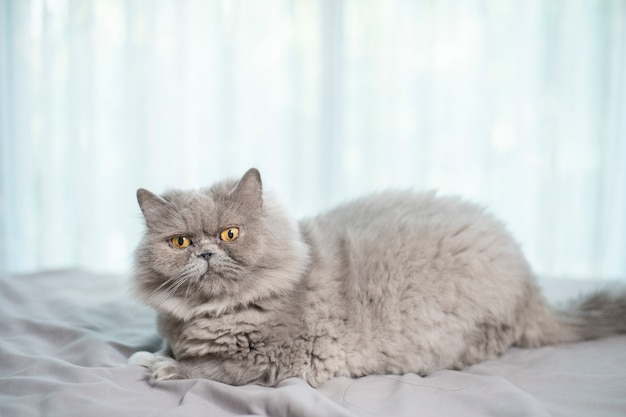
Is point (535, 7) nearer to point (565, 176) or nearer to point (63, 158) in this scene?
point (565, 176)

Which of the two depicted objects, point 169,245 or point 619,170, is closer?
point 169,245

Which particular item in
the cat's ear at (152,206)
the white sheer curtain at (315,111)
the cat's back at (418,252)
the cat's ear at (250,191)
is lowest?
the cat's back at (418,252)

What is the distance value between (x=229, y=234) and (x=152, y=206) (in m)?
0.26

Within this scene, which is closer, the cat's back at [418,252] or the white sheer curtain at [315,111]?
the cat's back at [418,252]

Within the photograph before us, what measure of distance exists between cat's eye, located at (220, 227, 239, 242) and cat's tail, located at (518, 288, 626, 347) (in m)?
1.01

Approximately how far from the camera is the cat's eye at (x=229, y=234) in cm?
160

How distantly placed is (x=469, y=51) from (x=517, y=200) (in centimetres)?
98

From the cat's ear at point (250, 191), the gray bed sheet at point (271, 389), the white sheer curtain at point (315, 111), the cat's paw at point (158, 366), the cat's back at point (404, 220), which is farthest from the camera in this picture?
the white sheer curtain at point (315, 111)

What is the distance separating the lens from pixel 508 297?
171 cm

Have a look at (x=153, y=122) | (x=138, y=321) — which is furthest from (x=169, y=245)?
(x=153, y=122)

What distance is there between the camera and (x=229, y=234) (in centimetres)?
160

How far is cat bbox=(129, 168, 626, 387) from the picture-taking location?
1583mm

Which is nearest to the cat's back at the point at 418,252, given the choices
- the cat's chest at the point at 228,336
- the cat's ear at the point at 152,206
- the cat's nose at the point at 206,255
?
the cat's chest at the point at 228,336

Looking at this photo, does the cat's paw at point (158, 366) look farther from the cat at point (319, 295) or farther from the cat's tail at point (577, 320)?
the cat's tail at point (577, 320)
